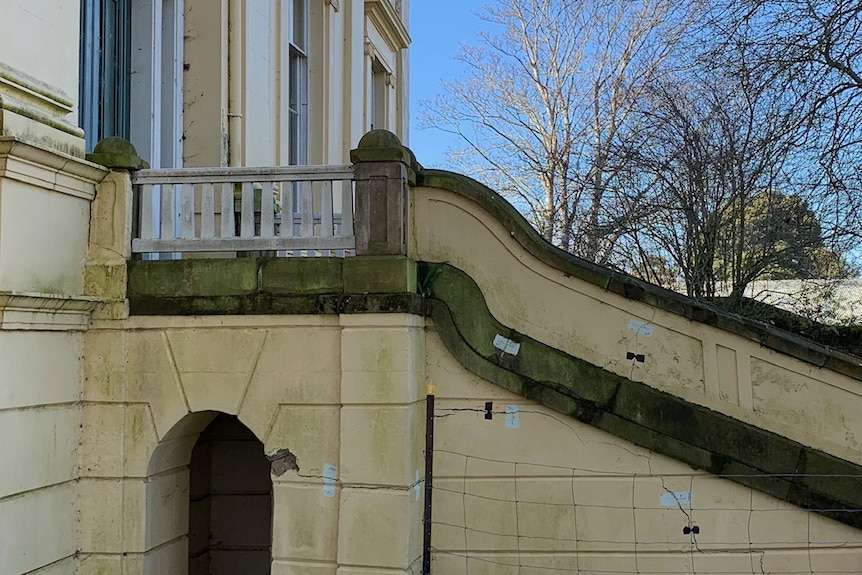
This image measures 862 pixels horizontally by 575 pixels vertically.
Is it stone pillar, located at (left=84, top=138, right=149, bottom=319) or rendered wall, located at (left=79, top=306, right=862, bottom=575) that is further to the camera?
stone pillar, located at (left=84, top=138, right=149, bottom=319)

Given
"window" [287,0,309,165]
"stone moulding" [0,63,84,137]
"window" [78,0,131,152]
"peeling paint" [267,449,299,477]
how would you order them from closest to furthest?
1. "stone moulding" [0,63,84,137]
2. "peeling paint" [267,449,299,477]
3. "window" [78,0,131,152]
4. "window" [287,0,309,165]

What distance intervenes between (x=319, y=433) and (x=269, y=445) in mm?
372

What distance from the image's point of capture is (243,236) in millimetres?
5801

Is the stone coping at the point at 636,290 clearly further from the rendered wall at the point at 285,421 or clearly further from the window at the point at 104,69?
the window at the point at 104,69

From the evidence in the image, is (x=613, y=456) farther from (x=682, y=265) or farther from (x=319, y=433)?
A: (x=682, y=265)

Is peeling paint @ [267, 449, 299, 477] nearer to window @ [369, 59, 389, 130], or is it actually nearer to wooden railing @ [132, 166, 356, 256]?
wooden railing @ [132, 166, 356, 256]

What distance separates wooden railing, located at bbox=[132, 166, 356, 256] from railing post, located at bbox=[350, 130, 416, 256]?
0.33 ft

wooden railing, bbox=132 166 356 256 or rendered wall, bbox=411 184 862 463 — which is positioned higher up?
wooden railing, bbox=132 166 356 256

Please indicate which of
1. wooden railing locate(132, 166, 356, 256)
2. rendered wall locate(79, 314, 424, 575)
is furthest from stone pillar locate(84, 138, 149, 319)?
rendered wall locate(79, 314, 424, 575)

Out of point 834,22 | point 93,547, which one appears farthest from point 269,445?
point 834,22

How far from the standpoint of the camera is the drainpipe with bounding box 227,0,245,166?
8.27 meters

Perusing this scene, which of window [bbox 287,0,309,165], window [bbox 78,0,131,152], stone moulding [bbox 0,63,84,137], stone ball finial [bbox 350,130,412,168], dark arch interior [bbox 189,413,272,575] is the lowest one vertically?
dark arch interior [bbox 189,413,272,575]

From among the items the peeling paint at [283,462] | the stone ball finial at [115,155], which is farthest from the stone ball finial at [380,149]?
the peeling paint at [283,462]

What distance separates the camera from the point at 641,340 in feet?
19.3
